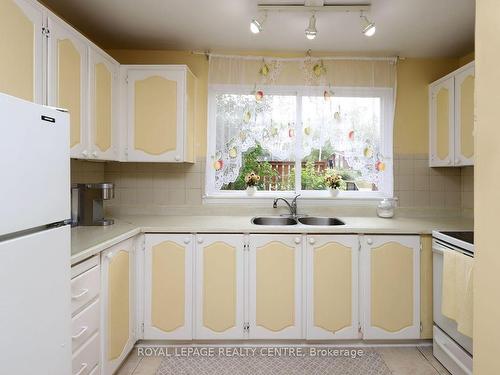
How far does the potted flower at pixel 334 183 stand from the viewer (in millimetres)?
2982

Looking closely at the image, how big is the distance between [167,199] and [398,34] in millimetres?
2409

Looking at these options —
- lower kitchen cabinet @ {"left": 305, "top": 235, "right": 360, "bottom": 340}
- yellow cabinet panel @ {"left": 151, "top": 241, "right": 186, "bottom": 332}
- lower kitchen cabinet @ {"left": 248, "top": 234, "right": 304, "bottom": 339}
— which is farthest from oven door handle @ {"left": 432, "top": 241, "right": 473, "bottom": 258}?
yellow cabinet panel @ {"left": 151, "top": 241, "right": 186, "bottom": 332}

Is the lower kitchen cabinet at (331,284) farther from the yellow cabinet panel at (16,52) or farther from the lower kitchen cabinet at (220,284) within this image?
the yellow cabinet panel at (16,52)

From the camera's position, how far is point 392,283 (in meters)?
2.34

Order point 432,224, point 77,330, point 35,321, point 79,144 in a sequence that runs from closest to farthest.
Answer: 1. point 35,321
2. point 77,330
3. point 79,144
4. point 432,224

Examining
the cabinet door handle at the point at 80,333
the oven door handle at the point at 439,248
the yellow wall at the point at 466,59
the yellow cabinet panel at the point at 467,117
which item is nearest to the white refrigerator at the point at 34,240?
the cabinet door handle at the point at 80,333

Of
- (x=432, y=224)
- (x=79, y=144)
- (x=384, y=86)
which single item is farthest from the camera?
(x=384, y=86)

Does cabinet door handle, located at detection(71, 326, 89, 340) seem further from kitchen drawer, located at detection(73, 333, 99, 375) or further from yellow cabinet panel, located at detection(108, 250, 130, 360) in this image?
yellow cabinet panel, located at detection(108, 250, 130, 360)

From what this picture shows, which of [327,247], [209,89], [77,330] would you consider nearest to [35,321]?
[77,330]

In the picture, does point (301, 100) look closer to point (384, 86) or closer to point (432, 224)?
point (384, 86)

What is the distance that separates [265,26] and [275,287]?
6.52 feet

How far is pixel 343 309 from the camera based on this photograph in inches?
91.9

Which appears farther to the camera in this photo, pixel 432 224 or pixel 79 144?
pixel 432 224

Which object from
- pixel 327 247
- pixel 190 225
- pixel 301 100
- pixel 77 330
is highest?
pixel 301 100
